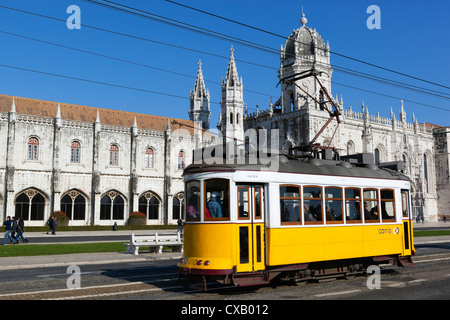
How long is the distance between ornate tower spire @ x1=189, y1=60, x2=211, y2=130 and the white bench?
1615 inches

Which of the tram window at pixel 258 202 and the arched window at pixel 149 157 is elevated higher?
the arched window at pixel 149 157

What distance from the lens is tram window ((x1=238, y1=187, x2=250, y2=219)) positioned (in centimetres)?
972

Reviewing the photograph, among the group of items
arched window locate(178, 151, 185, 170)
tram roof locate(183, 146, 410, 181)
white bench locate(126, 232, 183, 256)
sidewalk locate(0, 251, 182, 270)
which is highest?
arched window locate(178, 151, 185, 170)

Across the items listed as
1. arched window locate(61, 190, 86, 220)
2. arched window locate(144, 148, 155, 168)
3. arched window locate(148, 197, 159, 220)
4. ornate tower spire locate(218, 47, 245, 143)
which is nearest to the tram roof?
arched window locate(61, 190, 86, 220)

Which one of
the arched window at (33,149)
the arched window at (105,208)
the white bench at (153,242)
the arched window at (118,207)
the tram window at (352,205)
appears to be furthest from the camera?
the arched window at (118,207)

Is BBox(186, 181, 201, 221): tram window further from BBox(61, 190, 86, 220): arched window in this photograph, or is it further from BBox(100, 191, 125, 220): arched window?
BBox(100, 191, 125, 220): arched window

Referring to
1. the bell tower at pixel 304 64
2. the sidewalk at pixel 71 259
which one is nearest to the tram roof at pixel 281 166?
the sidewalk at pixel 71 259

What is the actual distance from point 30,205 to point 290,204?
3751 centimetres

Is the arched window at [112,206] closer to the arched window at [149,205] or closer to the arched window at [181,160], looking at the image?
the arched window at [149,205]

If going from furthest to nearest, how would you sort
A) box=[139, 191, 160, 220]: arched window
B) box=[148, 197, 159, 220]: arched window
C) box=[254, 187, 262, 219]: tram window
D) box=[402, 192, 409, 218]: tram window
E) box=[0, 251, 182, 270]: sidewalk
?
1. box=[148, 197, 159, 220]: arched window
2. box=[139, 191, 160, 220]: arched window
3. box=[0, 251, 182, 270]: sidewalk
4. box=[402, 192, 409, 218]: tram window
5. box=[254, 187, 262, 219]: tram window

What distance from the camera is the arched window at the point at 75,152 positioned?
44.6 meters

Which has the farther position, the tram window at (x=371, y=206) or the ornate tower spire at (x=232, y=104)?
the ornate tower spire at (x=232, y=104)

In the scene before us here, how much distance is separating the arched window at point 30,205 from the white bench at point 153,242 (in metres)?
24.7

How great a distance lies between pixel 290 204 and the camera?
34.0 ft
